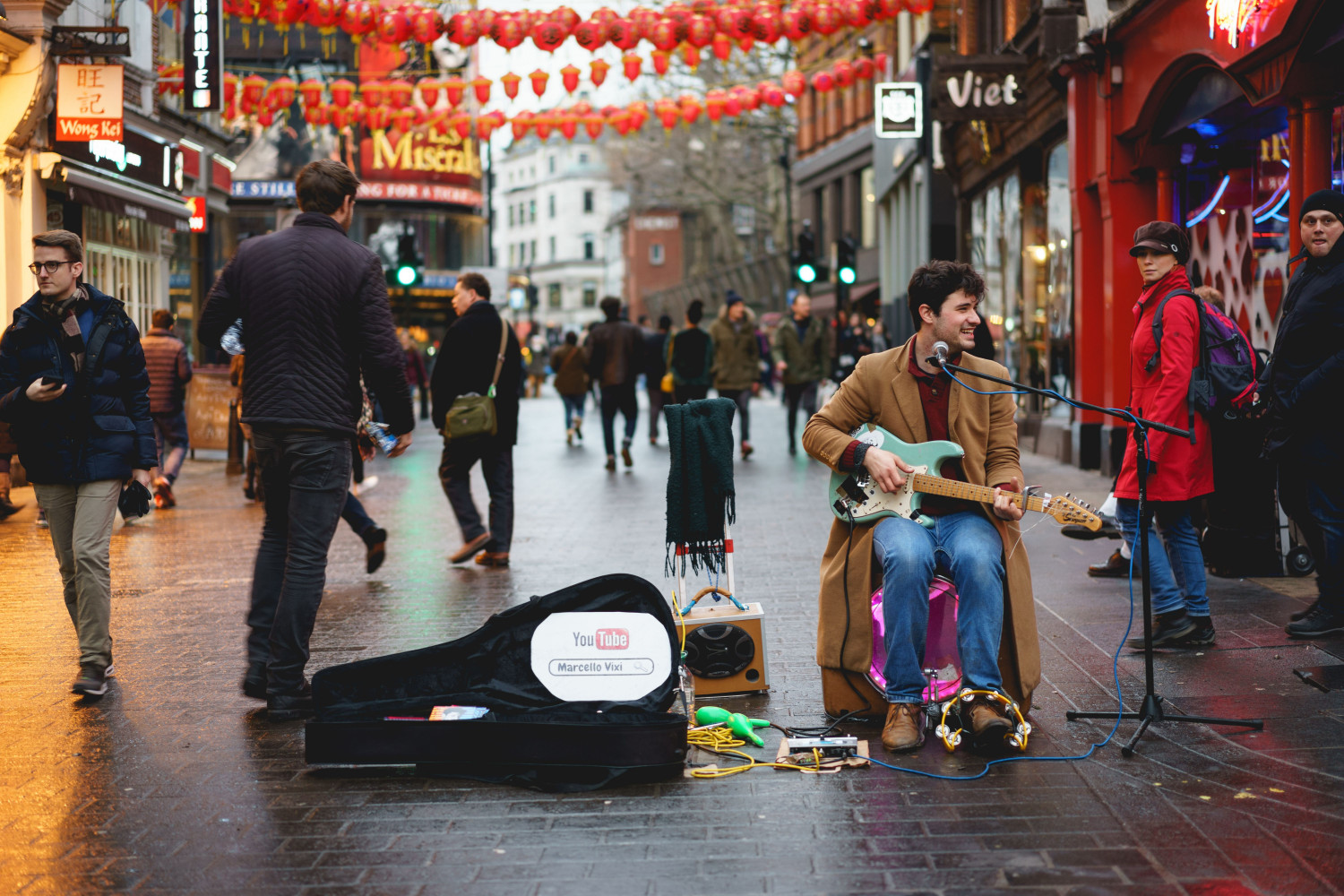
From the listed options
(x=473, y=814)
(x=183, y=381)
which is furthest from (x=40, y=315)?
(x=183, y=381)

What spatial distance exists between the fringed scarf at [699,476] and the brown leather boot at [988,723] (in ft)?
4.65

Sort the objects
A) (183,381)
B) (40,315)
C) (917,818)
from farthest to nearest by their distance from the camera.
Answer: (183,381) → (40,315) → (917,818)

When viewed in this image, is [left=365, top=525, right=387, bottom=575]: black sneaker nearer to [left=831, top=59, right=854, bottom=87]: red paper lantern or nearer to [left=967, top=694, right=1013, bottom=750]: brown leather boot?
[left=967, top=694, right=1013, bottom=750]: brown leather boot

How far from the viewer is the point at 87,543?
19.7 ft

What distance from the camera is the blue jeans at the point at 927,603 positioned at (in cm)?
499

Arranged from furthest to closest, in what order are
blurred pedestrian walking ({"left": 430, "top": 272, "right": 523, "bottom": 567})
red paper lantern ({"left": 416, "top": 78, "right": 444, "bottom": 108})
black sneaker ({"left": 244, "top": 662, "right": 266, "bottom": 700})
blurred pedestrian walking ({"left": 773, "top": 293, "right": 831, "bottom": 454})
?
red paper lantern ({"left": 416, "top": 78, "right": 444, "bottom": 108}) < blurred pedestrian walking ({"left": 773, "top": 293, "right": 831, "bottom": 454}) < blurred pedestrian walking ({"left": 430, "top": 272, "right": 523, "bottom": 567}) < black sneaker ({"left": 244, "top": 662, "right": 266, "bottom": 700})

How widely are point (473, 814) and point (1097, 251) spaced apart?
41.4 feet

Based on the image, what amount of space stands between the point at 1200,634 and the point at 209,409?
45.1 ft

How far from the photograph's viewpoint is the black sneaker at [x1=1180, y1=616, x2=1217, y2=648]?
6.47 meters

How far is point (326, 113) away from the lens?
21.5 m

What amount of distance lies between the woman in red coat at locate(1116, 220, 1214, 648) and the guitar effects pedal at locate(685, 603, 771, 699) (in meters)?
1.94

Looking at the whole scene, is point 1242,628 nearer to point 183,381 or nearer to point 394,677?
point 394,677

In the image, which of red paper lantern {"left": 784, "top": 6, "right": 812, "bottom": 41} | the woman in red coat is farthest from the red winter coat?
red paper lantern {"left": 784, "top": 6, "right": 812, "bottom": 41}

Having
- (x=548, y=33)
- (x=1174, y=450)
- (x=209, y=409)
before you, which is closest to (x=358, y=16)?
(x=548, y=33)
